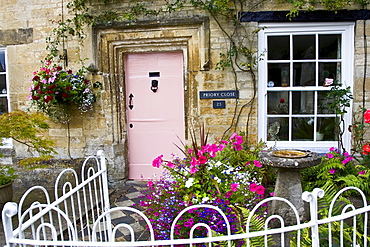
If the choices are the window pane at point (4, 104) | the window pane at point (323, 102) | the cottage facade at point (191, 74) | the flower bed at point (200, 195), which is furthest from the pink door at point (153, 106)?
the window pane at point (4, 104)

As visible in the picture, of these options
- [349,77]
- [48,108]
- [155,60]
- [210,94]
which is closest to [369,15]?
[349,77]

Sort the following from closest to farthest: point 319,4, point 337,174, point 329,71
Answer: point 337,174, point 319,4, point 329,71

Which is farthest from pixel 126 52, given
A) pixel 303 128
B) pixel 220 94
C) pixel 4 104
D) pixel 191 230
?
pixel 191 230

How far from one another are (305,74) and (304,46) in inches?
18.0

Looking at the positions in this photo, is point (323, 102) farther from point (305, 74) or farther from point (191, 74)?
point (191, 74)

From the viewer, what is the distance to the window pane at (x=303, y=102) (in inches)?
199

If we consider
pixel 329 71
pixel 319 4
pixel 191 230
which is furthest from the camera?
pixel 329 71

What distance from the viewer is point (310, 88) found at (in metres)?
5.01

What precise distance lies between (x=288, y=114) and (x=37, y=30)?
15.4ft

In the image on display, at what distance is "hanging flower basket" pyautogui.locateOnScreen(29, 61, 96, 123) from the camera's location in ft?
16.5

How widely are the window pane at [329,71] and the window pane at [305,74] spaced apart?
0.11m

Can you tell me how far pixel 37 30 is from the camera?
5.54 meters

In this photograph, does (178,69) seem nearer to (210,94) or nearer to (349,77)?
(210,94)

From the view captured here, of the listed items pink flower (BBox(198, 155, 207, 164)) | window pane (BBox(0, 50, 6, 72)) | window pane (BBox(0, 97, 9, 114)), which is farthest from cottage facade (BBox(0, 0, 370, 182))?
pink flower (BBox(198, 155, 207, 164))
